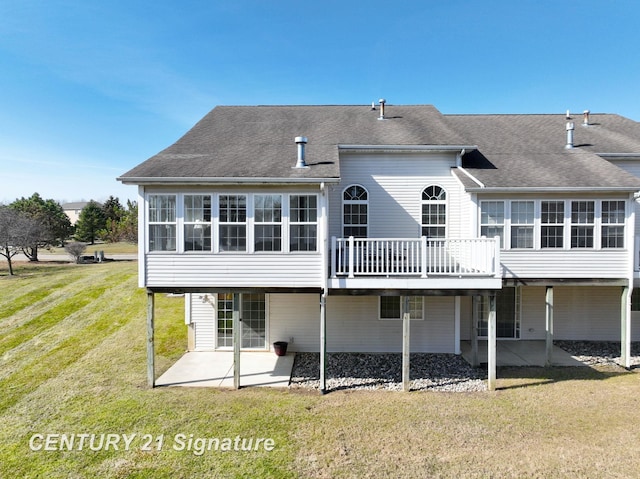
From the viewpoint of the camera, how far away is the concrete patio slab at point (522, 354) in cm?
1067

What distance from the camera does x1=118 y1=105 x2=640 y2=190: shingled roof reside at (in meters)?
9.33

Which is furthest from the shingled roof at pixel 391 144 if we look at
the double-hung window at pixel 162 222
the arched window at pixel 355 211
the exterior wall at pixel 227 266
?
the arched window at pixel 355 211

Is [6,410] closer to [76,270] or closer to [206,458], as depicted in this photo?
[206,458]

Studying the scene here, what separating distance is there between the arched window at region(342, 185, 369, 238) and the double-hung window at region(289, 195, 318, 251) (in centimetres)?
252

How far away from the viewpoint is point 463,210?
37.2ft

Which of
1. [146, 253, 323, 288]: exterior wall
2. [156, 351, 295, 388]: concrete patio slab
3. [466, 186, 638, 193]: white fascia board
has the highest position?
[466, 186, 638, 193]: white fascia board

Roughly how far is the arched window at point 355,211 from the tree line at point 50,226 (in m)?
28.4

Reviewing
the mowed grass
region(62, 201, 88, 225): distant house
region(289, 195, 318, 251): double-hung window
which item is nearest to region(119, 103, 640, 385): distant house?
region(289, 195, 318, 251): double-hung window

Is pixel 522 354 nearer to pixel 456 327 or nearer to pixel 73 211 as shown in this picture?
pixel 456 327

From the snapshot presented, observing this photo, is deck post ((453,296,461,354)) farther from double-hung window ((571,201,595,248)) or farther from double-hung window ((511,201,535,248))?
double-hung window ((571,201,595,248))

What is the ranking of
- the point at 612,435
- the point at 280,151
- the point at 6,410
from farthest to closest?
the point at 280,151
the point at 6,410
the point at 612,435

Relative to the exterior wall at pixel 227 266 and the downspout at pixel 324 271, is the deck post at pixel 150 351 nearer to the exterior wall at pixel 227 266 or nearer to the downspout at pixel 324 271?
the exterior wall at pixel 227 266

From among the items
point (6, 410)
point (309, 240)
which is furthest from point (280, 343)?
point (6, 410)

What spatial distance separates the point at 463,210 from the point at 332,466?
8500 mm
